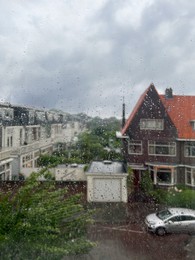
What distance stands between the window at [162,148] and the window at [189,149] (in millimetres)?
195

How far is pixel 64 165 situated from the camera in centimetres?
436

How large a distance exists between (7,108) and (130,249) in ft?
11.0

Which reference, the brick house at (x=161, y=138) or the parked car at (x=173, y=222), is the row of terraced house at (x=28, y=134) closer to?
the brick house at (x=161, y=138)

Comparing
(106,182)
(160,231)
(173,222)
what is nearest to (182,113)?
(106,182)

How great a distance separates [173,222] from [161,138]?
6.89 ft

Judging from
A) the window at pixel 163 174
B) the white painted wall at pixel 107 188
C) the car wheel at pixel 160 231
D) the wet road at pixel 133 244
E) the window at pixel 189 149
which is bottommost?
the wet road at pixel 133 244

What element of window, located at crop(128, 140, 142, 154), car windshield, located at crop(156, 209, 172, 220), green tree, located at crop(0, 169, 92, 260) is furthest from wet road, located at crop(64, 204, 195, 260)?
window, located at crop(128, 140, 142, 154)

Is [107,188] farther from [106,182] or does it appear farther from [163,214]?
[163,214]

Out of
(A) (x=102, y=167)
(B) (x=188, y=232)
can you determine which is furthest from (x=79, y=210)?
(A) (x=102, y=167)

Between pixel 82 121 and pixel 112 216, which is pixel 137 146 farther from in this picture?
pixel 112 216

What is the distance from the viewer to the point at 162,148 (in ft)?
17.4

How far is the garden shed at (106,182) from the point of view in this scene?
4.41 metres

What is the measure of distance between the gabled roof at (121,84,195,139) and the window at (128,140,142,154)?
0.73ft

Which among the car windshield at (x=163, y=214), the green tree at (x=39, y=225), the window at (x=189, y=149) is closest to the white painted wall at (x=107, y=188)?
the car windshield at (x=163, y=214)
